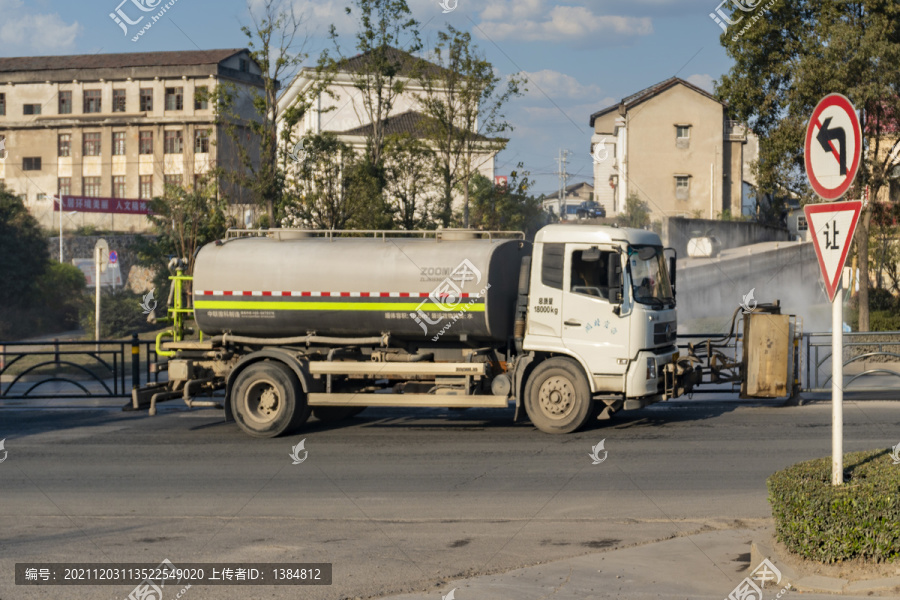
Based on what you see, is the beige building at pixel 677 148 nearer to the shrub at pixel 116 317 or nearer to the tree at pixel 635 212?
the tree at pixel 635 212

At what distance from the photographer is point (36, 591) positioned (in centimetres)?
706

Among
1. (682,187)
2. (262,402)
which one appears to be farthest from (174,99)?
(262,402)

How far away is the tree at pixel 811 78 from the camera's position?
21453 mm

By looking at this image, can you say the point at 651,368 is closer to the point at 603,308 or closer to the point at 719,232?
the point at 603,308

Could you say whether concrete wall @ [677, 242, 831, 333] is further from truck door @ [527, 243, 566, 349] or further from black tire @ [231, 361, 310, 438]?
black tire @ [231, 361, 310, 438]

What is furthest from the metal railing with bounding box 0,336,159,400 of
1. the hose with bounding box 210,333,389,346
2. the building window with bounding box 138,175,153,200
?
the building window with bounding box 138,175,153,200

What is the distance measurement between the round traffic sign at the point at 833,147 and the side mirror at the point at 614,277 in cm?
641

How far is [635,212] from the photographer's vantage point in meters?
51.0

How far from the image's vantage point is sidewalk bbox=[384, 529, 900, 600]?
639 cm

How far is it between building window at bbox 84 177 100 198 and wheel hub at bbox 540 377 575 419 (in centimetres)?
6616

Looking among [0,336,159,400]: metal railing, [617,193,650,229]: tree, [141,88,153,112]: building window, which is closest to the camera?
[0,336,159,400]: metal railing

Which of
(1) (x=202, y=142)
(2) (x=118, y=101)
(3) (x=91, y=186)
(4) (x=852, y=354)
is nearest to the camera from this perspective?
(4) (x=852, y=354)

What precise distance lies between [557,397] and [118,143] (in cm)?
6592

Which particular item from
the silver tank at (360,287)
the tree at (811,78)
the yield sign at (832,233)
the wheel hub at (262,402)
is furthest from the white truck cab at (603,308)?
the tree at (811,78)
